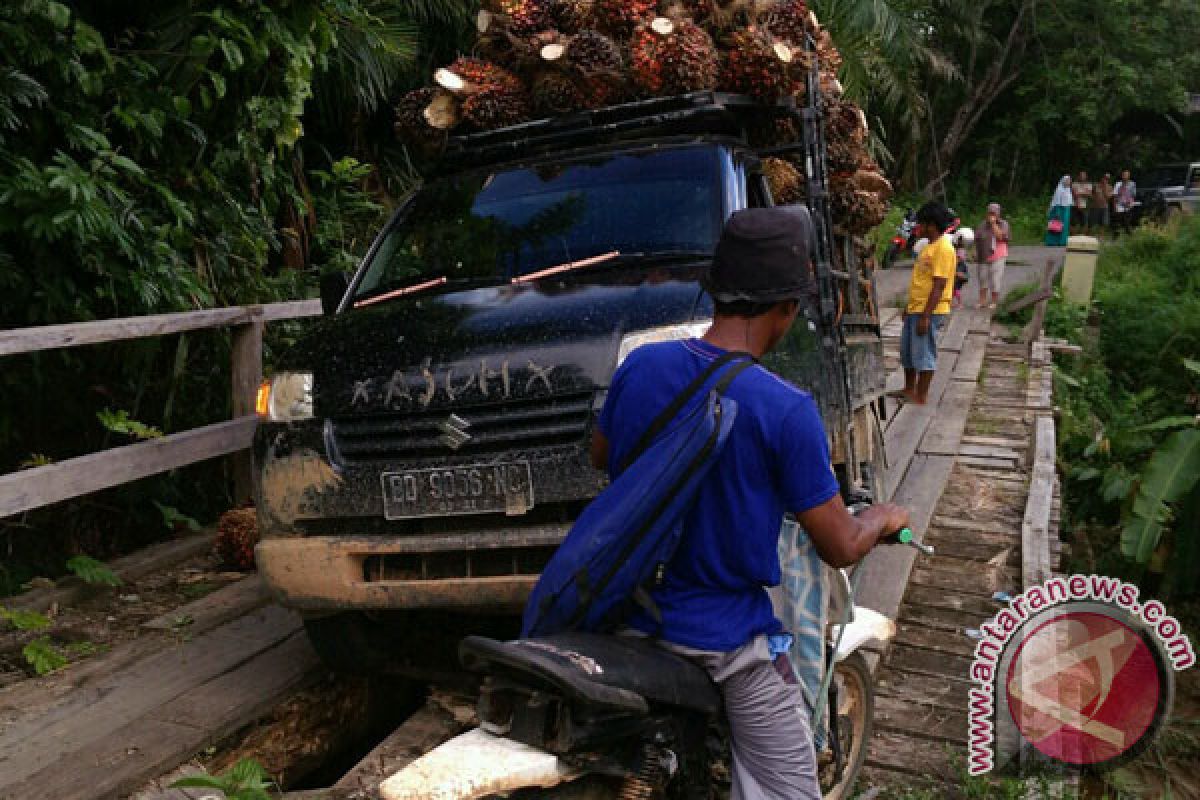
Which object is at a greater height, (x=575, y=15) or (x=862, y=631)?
(x=575, y=15)

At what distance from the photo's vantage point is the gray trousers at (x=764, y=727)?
7.30 ft

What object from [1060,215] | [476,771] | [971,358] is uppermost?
[1060,215]

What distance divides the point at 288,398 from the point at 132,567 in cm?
239

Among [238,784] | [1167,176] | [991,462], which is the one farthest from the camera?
[1167,176]

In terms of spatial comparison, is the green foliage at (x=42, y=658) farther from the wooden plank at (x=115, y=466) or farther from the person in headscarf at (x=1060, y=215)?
the person in headscarf at (x=1060, y=215)

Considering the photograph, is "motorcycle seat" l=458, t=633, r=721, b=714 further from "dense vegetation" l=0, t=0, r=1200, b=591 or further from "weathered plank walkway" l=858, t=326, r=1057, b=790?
"dense vegetation" l=0, t=0, r=1200, b=591

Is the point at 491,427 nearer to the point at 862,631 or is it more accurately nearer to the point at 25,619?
the point at 862,631

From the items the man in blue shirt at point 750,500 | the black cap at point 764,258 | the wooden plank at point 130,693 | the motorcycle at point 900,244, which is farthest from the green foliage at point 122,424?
the motorcycle at point 900,244

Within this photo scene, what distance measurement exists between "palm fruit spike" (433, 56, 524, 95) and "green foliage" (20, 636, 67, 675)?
317 centimetres

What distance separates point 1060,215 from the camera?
24.5 metres

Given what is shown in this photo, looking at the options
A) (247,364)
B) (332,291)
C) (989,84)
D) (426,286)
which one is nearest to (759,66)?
(426,286)

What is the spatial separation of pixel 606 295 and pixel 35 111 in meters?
3.50

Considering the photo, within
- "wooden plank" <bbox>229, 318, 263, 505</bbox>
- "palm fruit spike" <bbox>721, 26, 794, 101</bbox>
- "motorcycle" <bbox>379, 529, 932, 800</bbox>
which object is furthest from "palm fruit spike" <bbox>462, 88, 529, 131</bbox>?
"motorcycle" <bbox>379, 529, 932, 800</bbox>

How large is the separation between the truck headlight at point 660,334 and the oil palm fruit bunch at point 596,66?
1810mm
